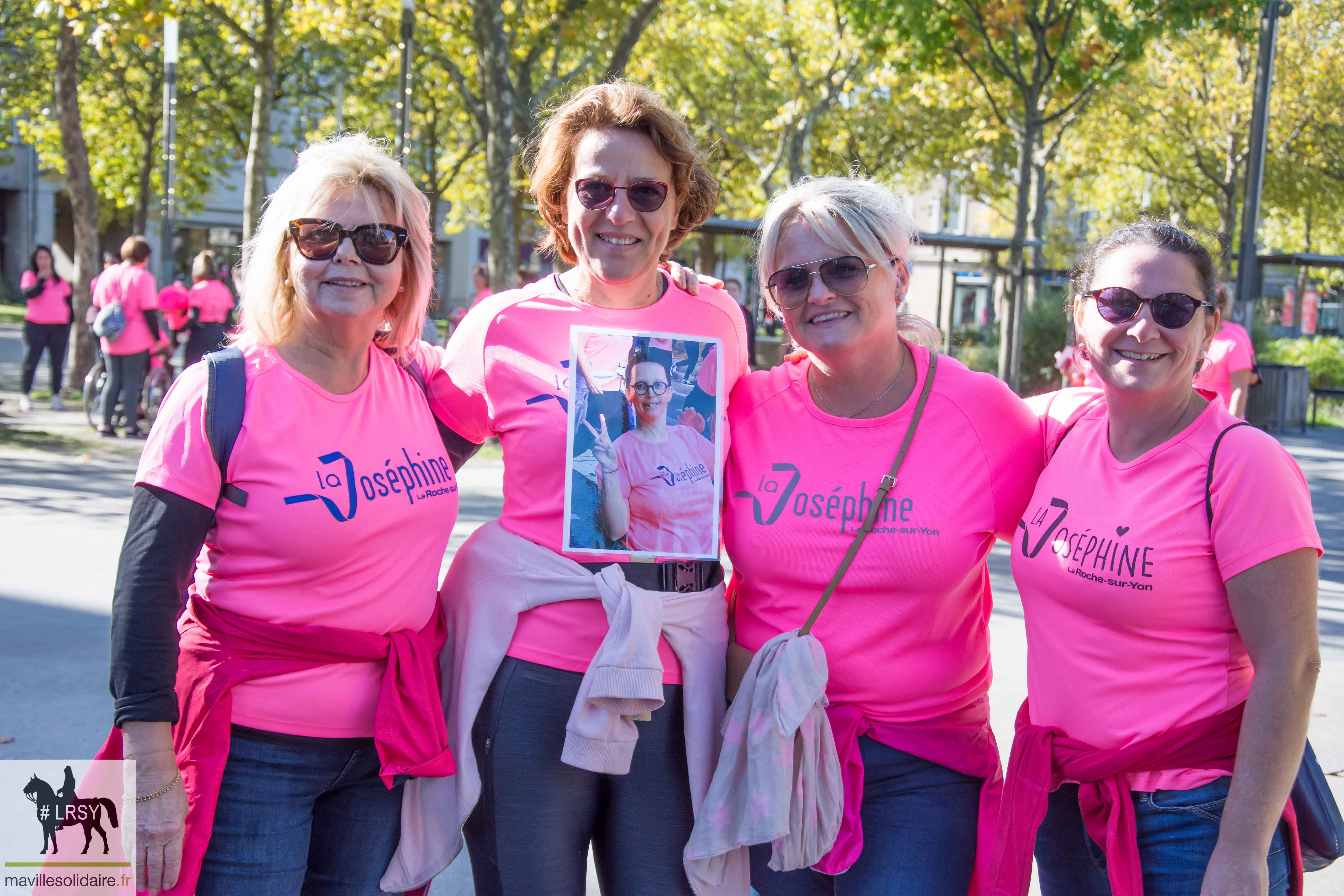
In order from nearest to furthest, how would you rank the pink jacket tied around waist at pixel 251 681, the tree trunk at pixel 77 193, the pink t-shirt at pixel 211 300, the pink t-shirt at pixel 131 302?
the pink jacket tied around waist at pixel 251 681 < the pink t-shirt at pixel 131 302 < the pink t-shirt at pixel 211 300 < the tree trunk at pixel 77 193

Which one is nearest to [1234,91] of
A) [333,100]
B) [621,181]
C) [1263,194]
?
[1263,194]

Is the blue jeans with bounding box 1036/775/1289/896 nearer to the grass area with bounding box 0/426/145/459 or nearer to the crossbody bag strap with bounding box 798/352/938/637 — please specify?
the crossbody bag strap with bounding box 798/352/938/637

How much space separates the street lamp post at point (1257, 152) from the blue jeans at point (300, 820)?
45.1ft

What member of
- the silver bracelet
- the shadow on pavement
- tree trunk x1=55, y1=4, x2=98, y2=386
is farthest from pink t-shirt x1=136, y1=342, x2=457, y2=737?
tree trunk x1=55, y1=4, x2=98, y2=386

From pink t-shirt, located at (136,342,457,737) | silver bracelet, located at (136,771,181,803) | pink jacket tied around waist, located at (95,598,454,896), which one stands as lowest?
silver bracelet, located at (136,771,181,803)

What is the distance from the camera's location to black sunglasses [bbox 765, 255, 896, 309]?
2492 millimetres

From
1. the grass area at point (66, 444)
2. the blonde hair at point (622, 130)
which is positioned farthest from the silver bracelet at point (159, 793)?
the grass area at point (66, 444)

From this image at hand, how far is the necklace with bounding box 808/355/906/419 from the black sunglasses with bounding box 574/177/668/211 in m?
0.59

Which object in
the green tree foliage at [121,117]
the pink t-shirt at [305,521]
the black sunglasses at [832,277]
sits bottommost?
the pink t-shirt at [305,521]

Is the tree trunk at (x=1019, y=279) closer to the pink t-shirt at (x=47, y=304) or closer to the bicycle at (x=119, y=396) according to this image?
the bicycle at (x=119, y=396)

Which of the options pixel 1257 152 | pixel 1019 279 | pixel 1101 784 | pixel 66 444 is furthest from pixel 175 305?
pixel 1257 152

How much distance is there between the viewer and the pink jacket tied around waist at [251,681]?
2.15 metres

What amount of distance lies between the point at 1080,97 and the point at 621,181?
14.8 meters

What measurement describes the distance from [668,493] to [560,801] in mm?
707
